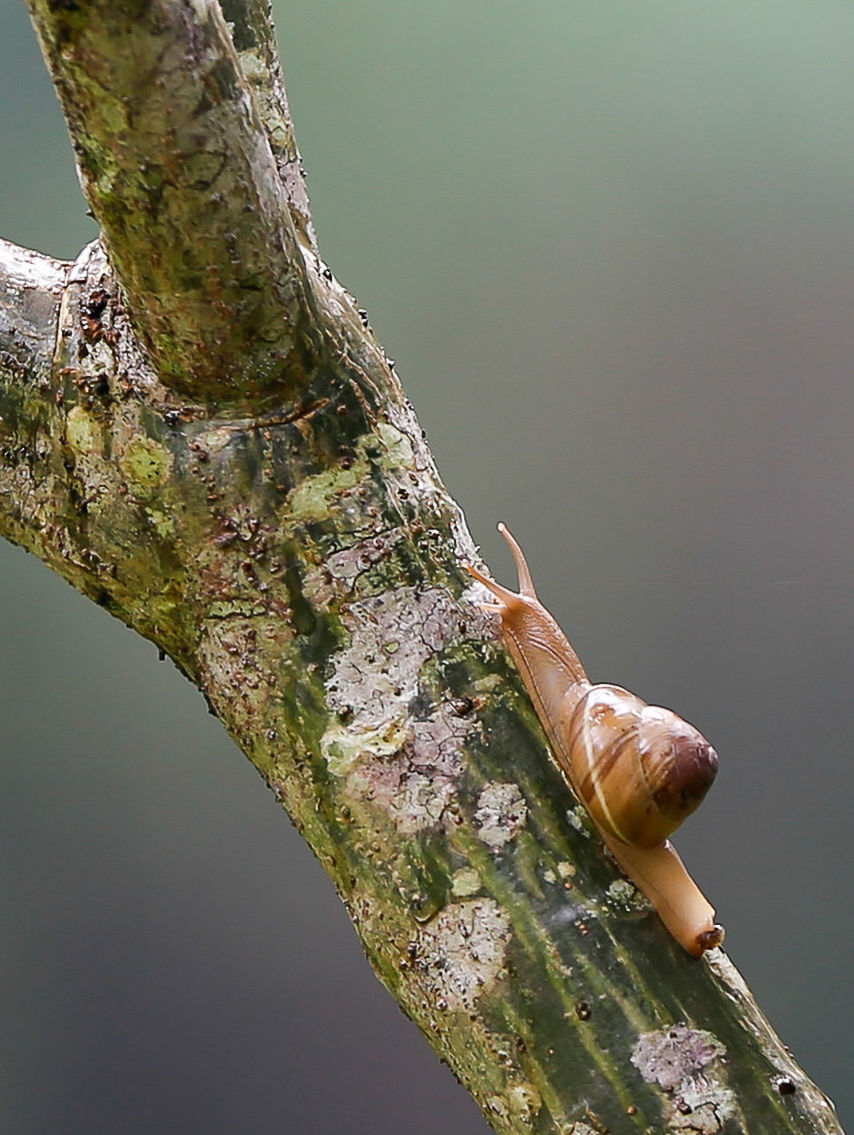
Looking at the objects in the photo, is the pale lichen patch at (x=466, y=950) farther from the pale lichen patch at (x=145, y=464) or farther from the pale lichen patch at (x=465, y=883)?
the pale lichen patch at (x=145, y=464)

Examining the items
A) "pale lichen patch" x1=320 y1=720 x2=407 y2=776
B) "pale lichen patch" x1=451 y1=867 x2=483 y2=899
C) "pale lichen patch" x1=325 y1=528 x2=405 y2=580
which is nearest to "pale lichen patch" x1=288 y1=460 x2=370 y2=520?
"pale lichen patch" x1=325 y1=528 x2=405 y2=580

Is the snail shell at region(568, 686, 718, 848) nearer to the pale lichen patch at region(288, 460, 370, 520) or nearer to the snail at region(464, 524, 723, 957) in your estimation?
the snail at region(464, 524, 723, 957)

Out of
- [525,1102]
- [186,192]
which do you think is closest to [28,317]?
[186,192]

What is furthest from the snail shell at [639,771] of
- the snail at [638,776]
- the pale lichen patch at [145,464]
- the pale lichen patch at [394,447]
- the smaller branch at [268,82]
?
the smaller branch at [268,82]

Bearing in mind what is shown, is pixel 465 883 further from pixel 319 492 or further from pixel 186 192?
pixel 186 192

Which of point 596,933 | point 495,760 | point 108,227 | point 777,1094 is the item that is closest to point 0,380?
point 108,227

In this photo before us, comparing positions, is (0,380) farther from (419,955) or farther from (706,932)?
(706,932)
